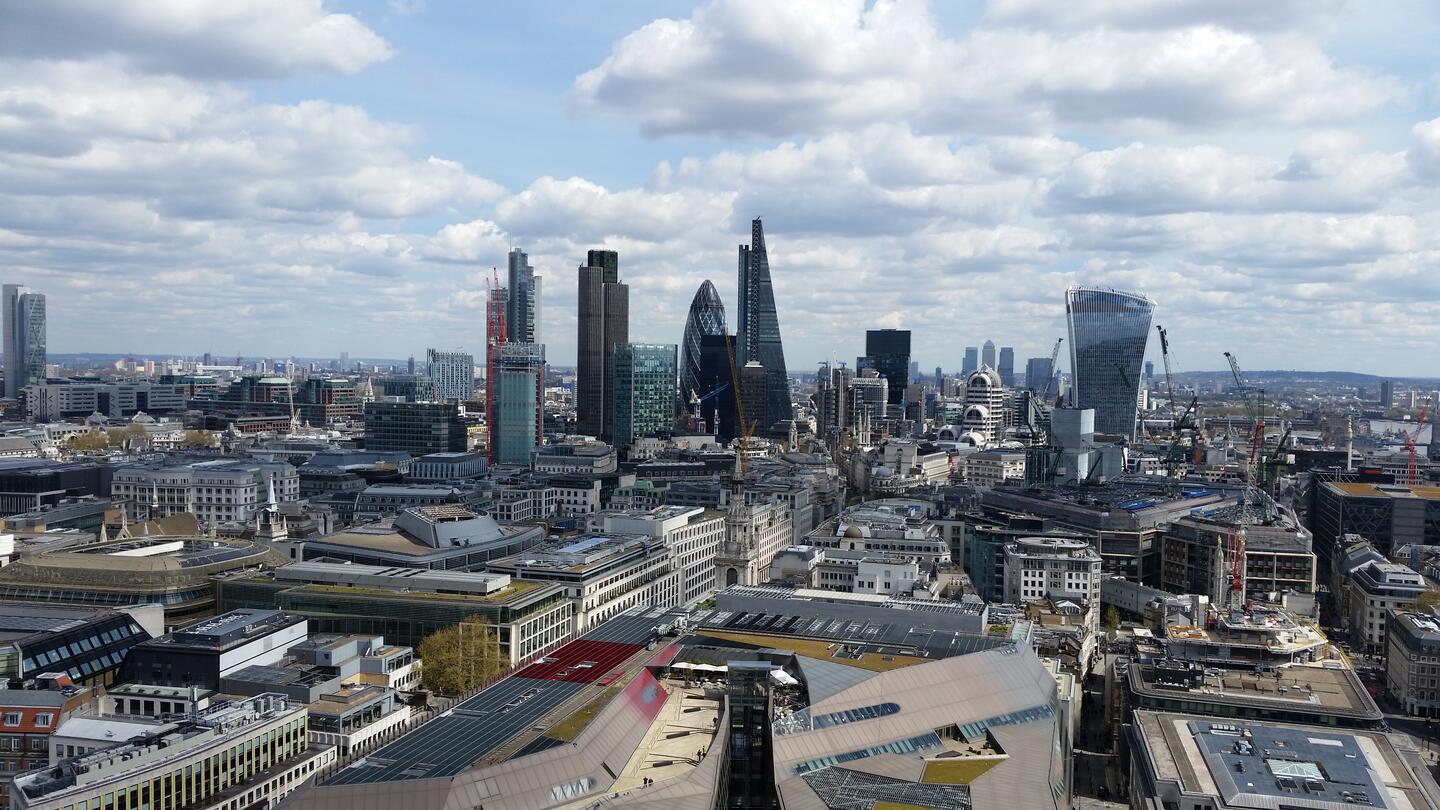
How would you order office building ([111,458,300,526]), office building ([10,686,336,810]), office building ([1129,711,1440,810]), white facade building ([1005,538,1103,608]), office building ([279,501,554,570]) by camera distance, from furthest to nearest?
office building ([111,458,300,526]) < white facade building ([1005,538,1103,608]) < office building ([279,501,554,570]) < office building ([1129,711,1440,810]) < office building ([10,686,336,810])

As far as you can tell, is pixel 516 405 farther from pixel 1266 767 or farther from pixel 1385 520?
pixel 1266 767

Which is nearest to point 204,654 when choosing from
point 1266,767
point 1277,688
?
point 1266,767

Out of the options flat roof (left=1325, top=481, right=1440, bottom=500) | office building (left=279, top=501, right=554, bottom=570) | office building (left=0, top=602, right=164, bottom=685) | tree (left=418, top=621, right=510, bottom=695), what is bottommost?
tree (left=418, top=621, right=510, bottom=695)

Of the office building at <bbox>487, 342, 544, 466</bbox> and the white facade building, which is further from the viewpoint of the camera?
the office building at <bbox>487, 342, 544, 466</bbox>

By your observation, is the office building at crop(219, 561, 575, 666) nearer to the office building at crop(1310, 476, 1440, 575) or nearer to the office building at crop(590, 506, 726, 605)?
the office building at crop(590, 506, 726, 605)

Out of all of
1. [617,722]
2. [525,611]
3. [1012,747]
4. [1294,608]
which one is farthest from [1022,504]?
[617,722]

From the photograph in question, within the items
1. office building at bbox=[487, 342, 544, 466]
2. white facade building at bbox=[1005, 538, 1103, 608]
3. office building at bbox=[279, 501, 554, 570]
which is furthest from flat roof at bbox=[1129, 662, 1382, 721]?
office building at bbox=[487, 342, 544, 466]
